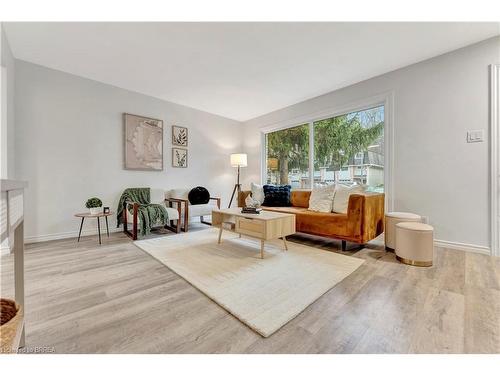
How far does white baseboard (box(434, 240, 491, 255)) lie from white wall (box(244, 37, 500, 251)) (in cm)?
3

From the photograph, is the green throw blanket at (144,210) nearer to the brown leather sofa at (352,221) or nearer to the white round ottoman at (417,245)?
the brown leather sofa at (352,221)

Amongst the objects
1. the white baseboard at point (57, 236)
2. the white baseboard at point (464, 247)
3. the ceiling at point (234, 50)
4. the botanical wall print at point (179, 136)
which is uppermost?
the ceiling at point (234, 50)

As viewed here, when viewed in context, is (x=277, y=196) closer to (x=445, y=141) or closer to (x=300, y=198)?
(x=300, y=198)

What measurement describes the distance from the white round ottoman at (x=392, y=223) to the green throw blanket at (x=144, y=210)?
10.0ft

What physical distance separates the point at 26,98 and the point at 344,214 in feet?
14.5

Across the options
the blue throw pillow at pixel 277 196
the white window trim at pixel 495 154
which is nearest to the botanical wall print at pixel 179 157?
the blue throw pillow at pixel 277 196

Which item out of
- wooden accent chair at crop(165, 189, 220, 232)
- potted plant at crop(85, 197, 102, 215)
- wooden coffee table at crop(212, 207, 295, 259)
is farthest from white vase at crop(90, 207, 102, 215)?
wooden coffee table at crop(212, 207, 295, 259)

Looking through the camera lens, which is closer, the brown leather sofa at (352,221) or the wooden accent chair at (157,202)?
the brown leather sofa at (352,221)

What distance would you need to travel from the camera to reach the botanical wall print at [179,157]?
4.31 meters

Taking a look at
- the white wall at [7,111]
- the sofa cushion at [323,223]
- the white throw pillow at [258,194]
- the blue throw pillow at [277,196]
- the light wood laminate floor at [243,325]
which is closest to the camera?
the light wood laminate floor at [243,325]

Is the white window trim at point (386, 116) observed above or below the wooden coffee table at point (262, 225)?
above

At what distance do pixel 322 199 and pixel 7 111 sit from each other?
406cm

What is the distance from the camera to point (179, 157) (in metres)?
4.39

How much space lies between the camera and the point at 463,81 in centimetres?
258
